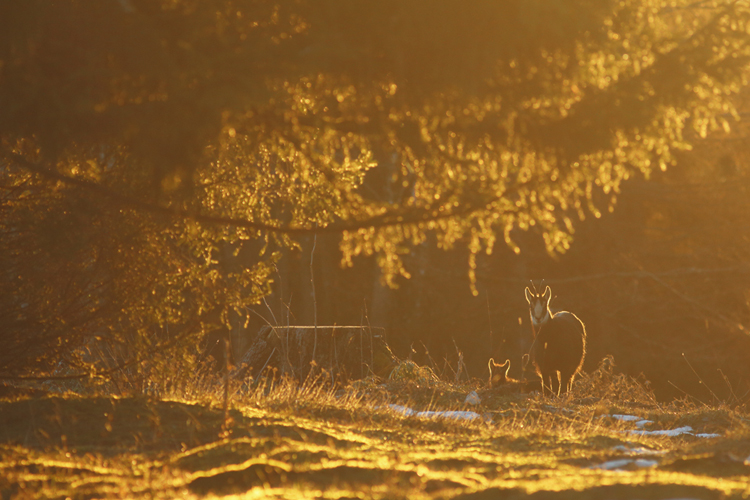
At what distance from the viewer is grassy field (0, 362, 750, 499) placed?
4730 mm

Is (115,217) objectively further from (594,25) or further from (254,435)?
(594,25)

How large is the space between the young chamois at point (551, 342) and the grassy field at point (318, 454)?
3444 mm

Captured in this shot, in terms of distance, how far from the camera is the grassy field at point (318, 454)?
15.5 ft

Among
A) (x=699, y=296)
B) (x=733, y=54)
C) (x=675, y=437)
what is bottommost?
(x=675, y=437)

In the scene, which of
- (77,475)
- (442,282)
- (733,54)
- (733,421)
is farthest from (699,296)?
(77,475)

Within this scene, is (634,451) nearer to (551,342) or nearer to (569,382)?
(551,342)

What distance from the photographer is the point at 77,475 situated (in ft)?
17.1

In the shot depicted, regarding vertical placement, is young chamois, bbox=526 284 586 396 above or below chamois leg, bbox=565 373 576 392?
above

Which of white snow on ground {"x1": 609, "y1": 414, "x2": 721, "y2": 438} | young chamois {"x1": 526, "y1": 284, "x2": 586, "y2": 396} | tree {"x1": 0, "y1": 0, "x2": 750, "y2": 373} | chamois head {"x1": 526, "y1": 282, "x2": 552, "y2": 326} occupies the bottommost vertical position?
white snow on ground {"x1": 609, "y1": 414, "x2": 721, "y2": 438}

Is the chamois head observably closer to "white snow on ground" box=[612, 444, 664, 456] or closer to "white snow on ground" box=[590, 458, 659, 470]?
"white snow on ground" box=[612, 444, 664, 456]

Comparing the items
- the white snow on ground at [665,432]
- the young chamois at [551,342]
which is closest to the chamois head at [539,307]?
the young chamois at [551,342]

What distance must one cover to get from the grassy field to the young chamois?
344cm

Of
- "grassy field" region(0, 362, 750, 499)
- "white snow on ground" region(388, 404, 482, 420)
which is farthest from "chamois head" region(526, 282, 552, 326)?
"white snow on ground" region(388, 404, 482, 420)

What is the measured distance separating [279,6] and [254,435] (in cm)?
338
